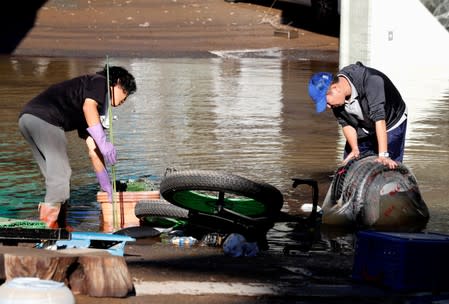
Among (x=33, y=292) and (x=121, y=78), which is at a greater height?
(x=121, y=78)

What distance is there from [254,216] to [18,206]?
2.44 meters

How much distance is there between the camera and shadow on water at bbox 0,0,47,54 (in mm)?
30109

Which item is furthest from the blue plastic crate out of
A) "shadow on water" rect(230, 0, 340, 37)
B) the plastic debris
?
"shadow on water" rect(230, 0, 340, 37)

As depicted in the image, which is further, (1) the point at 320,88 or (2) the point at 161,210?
(1) the point at 320,88

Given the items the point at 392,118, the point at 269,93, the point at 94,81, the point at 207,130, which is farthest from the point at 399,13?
the point at 94,81

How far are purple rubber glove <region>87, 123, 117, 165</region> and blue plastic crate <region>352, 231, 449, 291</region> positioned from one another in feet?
8.67

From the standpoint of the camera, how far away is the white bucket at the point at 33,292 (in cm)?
617

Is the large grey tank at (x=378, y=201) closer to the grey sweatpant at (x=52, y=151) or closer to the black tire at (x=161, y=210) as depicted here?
the black tire at (x=161, y=210)

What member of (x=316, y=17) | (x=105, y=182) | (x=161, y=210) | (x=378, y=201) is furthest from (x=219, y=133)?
(x=316, y=17)

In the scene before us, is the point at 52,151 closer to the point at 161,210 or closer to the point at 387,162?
the point at 161,210

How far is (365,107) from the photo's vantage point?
1009 cm

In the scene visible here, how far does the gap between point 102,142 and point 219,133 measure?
6.44 metres

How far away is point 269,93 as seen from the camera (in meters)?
20.7

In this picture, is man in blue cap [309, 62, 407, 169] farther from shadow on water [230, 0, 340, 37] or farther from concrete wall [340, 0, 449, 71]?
shadow on water [230, 0, 340, 37]
